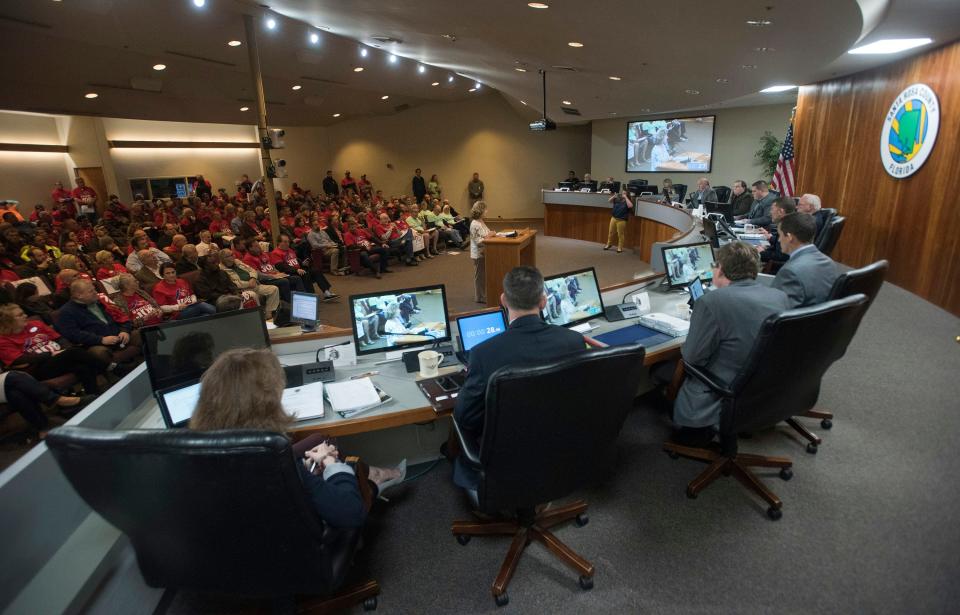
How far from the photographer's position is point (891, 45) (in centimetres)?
566

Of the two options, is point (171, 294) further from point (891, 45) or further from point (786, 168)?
point (786, 168)

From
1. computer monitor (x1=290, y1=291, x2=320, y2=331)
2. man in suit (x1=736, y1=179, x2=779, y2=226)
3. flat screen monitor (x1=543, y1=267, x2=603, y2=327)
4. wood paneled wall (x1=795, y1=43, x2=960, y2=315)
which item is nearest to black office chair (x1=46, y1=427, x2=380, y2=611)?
computer monitor (x1=290, y1=291, x2=320, y2=331)

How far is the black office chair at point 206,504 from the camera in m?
1.20

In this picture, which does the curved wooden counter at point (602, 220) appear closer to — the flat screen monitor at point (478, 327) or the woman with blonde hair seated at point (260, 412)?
the flat screen monitor at point (478, 327)

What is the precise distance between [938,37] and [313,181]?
17.4m

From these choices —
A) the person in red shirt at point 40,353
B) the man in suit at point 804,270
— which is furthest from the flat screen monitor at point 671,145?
the person in red shirt at point 40,353

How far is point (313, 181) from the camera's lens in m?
18.5

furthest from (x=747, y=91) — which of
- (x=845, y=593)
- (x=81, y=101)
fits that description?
(x=81, y=101)

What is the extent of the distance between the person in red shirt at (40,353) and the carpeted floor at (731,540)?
8.82 ft

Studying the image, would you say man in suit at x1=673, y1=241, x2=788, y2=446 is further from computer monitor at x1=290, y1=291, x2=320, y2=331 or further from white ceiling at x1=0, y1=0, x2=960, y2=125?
white ceiling at x1=0, y1=0, x2=960, y2=125

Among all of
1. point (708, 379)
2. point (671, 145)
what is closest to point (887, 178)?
point (708, 379)

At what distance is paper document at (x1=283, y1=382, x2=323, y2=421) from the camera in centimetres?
221

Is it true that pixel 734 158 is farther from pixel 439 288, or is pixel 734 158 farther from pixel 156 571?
pixel 156 571

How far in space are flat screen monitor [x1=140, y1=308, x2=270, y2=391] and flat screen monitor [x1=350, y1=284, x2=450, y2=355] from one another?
572mm
